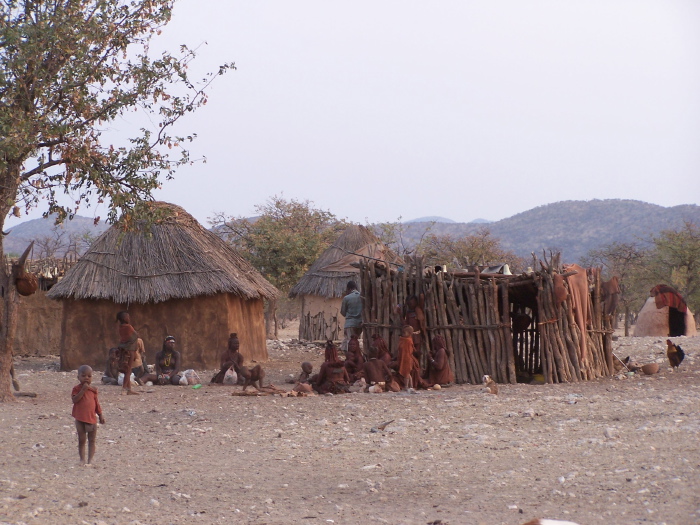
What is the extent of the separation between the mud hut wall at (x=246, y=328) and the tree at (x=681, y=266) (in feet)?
58.4

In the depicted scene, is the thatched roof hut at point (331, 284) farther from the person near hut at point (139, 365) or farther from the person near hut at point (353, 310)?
the person near hut at point (139, 365)

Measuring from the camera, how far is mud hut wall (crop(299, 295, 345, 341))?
23.4m

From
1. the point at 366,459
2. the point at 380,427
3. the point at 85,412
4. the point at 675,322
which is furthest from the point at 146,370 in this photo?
the point at 675,322

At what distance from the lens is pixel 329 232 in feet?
114

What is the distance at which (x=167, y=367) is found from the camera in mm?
13281

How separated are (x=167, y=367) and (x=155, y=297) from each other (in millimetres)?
2254

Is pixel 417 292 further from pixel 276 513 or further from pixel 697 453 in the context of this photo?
pixel 276 513

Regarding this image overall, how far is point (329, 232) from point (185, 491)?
29.2 meters

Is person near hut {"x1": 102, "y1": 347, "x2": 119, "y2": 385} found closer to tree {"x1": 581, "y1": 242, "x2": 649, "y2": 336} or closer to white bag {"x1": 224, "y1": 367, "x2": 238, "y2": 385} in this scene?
white bag {"x1": 224, "y1": 367, "x2": 238, "y2": 385}

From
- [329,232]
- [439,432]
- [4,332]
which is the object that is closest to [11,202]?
[4,332]

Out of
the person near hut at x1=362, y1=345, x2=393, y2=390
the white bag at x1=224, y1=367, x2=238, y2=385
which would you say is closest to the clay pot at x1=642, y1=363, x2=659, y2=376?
the person near hut at x1=362, y1=345, x2=393, y2=390

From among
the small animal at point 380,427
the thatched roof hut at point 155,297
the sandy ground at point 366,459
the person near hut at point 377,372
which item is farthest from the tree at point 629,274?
the small animal at point 380,427

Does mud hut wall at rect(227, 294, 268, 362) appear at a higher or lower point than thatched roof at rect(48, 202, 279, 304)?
lower

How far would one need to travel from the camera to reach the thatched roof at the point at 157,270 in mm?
15258
